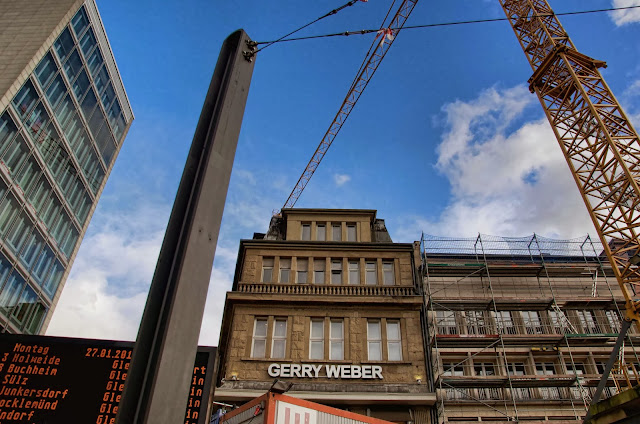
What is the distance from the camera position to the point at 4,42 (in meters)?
32.1

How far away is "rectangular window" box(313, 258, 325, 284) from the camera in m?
26.7

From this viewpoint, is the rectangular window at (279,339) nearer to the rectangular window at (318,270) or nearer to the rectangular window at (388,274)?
the rectangular window at (318,270)

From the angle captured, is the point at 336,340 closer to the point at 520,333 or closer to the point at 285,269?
the point at 285,269

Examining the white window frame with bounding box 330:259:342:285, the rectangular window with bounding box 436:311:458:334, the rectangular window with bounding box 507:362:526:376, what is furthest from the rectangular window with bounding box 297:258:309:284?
the rectangular window with bounding box 507:362:526:376

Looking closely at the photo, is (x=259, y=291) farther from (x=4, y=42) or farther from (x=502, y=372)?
(x=4, y=42)

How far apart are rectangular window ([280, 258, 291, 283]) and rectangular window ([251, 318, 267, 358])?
285cm

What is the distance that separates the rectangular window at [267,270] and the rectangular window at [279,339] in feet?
9.05

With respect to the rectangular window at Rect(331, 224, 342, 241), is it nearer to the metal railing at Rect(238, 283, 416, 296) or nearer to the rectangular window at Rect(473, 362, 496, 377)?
the metal railing at Rect(238, 283, 416, 296)

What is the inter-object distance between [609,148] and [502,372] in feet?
50.2

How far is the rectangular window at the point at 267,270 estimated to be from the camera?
26.8 metres

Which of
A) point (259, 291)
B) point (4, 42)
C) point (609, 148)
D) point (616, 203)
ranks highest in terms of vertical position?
point (4, 42)

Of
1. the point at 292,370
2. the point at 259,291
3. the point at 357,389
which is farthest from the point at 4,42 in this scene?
the point at 357,389

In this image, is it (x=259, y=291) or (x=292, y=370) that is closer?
(x=292, y=370)

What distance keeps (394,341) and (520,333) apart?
957 cm
